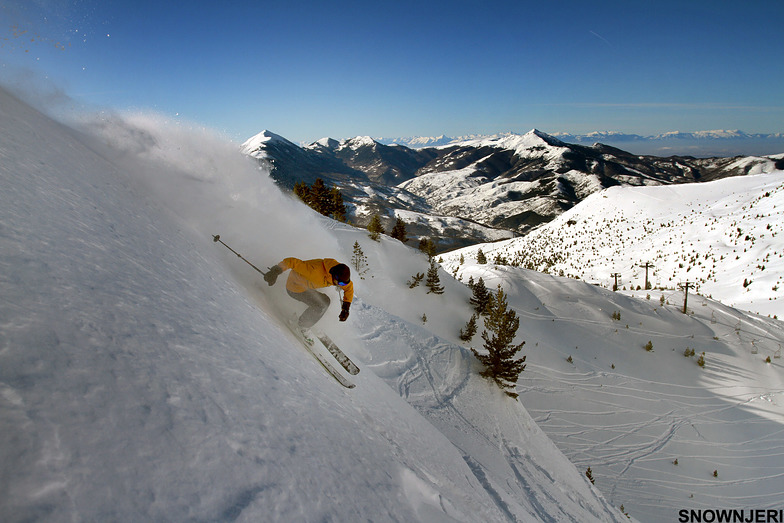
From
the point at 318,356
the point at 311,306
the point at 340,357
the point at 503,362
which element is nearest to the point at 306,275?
the point at 311,306

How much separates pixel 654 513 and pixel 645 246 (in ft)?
148

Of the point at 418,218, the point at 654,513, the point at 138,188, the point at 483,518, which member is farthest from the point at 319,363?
the point at 418,218

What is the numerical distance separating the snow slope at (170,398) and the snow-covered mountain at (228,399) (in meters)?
0.02

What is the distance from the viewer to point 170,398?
7.96 ft

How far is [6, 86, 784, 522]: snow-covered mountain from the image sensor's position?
1.90 metres

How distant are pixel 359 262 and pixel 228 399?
61.2 feet

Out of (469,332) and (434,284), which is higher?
(434,284)

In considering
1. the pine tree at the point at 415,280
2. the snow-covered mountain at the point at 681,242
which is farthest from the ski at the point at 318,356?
the snow-covered mountain at the point at 681,242

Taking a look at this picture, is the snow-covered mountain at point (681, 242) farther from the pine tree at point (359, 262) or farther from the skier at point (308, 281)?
the skier at point (308, 281)

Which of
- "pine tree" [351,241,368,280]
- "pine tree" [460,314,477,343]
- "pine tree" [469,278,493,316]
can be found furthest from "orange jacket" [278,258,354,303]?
"pine tree" [469,278,493,316]

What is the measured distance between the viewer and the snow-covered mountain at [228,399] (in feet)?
6.22

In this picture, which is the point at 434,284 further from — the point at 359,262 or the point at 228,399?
the point at 228,399

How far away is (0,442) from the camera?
1.54 metres

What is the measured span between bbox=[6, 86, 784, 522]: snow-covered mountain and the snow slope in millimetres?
18
